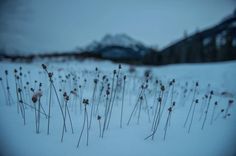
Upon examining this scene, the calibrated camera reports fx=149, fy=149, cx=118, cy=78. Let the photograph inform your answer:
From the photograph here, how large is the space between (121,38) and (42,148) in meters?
59.9

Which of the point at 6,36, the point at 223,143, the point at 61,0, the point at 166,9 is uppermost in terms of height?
the point at 166,9

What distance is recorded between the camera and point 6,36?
174cm

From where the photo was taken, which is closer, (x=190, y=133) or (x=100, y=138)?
(x=100, y=138)

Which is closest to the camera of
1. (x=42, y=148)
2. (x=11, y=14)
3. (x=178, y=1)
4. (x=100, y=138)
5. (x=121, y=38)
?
(x=42, y=148)

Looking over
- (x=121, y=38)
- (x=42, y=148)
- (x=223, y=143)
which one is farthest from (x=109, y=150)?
(x=121, y=38)

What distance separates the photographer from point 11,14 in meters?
1.66

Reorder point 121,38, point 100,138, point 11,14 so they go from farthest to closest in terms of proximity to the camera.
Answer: point 121,38 → point 11,14 → point 100,138

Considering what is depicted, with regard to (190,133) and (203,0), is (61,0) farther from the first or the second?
(190,133)

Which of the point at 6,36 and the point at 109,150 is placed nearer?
the point at 109,150

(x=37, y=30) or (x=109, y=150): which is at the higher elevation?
(x=37, y=30)

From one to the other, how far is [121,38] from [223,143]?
59628mm

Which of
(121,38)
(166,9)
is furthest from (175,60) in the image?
(121,38)

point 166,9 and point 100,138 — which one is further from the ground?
point 166,9

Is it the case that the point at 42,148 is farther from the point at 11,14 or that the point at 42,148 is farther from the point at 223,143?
the point at 223,143
